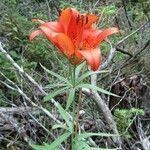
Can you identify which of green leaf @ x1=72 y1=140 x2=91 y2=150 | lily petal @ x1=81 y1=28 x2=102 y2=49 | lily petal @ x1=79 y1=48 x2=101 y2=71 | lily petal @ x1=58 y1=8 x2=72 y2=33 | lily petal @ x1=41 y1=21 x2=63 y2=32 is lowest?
green leaf @ x1=72 y1=140 x2=91 y2=150

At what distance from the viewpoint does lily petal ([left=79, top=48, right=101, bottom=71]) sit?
1523mm

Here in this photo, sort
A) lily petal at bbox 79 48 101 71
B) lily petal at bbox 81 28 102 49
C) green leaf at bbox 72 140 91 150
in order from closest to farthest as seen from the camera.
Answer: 1. lily petal at bbox 79 48 101 71
2. lily petal at bbox 81 28 102 49
3. green leaf at bbox 72 140 91 150

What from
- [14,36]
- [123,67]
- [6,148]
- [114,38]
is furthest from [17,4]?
[6,148]

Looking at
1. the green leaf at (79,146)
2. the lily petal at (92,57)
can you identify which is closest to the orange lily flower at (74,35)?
the lily petal at (92,57)

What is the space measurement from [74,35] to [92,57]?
14 centimetres

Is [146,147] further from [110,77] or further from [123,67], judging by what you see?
[123,67]

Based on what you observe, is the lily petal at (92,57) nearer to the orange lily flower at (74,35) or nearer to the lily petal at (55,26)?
the orange lily flower at (74,35)

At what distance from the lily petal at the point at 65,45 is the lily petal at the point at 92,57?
0.15ft

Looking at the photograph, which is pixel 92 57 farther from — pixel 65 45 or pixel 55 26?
pixel 55 26

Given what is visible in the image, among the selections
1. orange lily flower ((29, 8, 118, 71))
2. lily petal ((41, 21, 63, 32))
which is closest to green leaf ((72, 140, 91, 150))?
orange lily flower ((29, 8, 118, 71))

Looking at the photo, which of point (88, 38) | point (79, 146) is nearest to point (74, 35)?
point (88, 38)

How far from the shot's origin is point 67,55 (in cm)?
165

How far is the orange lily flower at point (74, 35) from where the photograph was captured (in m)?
1.62

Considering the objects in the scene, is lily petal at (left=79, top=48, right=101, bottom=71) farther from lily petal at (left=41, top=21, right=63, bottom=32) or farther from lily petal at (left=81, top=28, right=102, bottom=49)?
lily petal at (left=41, top=21, right=63, bottom=32)
